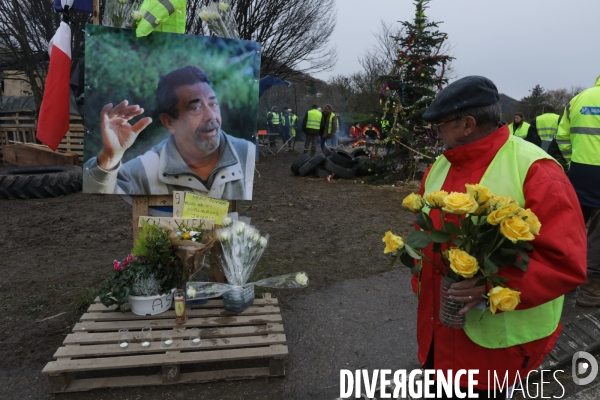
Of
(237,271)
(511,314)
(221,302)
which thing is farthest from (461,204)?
(221,302)

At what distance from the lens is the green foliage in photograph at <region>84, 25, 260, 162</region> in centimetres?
337

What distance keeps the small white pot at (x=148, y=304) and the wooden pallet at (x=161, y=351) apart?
2.0 inches

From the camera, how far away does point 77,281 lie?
4.64 metres

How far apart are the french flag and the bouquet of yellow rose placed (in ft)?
Result: 10.7

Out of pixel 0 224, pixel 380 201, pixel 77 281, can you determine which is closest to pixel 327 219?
pixel 380 201

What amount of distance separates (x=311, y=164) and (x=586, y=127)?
827 cm

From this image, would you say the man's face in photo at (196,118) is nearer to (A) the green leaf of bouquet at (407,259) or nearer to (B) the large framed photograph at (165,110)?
(B) the large framed photograph at (165,110)

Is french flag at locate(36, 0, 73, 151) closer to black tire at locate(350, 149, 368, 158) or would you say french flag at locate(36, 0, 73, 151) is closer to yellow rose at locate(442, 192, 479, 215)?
yellow rose at locate(442, 192, 479, 215)

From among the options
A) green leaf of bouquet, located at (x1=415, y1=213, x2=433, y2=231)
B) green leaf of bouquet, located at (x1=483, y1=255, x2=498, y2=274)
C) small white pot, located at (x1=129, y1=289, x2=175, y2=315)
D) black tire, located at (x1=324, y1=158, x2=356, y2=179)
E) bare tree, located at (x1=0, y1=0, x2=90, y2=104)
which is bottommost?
small white pot, located at (x1=129, y1=289, x2=175, y2=315)

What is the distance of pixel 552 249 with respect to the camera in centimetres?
158

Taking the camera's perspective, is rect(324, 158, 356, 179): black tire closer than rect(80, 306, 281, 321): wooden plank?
No

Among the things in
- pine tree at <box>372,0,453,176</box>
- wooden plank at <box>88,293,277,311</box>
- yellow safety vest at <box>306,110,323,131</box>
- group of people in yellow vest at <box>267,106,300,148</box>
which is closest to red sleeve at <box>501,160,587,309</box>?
wooden plank at <box>88,293,277,311</box>

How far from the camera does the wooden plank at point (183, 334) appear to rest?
2969mm

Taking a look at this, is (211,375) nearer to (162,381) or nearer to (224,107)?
(162,381)
